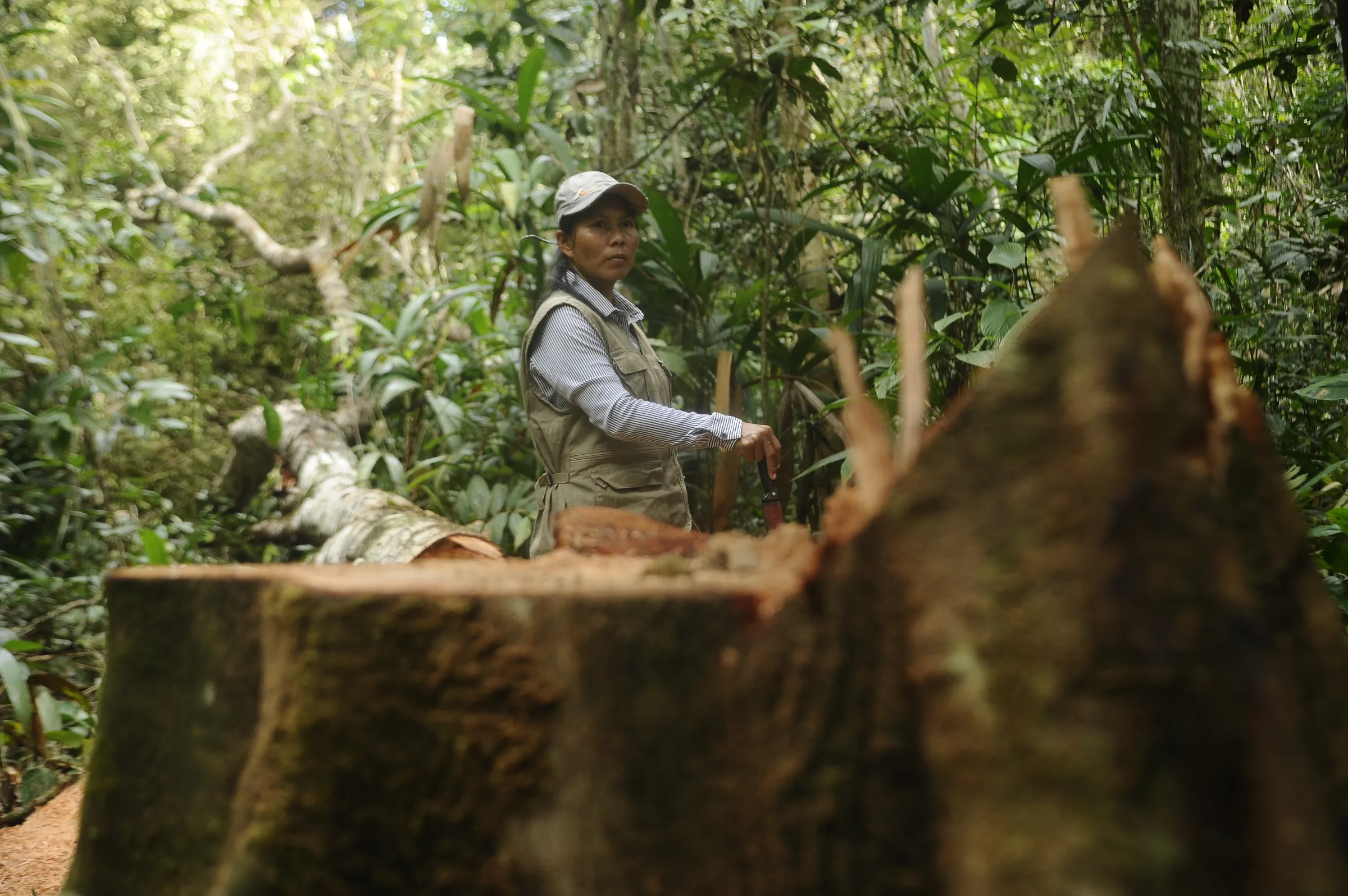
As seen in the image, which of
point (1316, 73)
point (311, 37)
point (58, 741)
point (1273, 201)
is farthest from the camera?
point (311, 37)

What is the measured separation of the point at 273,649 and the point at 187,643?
256 mm

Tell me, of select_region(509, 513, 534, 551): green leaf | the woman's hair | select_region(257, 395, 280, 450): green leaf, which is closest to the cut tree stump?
the woman's hair

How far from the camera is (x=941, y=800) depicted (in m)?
0.98

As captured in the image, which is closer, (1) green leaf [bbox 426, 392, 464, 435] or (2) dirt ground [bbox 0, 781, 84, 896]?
(2) dirt ground [bbox 0, 781, 84, 896]

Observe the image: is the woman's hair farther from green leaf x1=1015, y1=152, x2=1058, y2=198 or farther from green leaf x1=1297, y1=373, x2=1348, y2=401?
green leaf x1=1297, y1=373, x2=1348, y2=401

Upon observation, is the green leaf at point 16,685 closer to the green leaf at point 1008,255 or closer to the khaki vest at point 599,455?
the khaki vest at point 599,455

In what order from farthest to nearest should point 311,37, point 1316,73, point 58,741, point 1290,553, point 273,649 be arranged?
point 311,37 → point 1316,73 → point 58,741 → point 273,649 → point 1290,553

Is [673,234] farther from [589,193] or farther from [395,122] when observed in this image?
[395,122]

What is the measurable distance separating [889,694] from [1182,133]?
9.59 ft

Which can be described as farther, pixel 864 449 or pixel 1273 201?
pixel 1273 201

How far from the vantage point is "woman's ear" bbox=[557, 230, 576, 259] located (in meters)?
3.17

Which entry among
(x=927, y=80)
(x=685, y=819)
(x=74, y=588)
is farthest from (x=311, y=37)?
(x=685, y=819)

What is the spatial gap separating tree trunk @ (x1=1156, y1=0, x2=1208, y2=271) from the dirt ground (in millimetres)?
3728

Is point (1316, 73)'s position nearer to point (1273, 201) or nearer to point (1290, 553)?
point (1273, 201)
